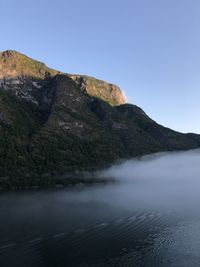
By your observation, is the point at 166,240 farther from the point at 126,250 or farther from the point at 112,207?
the point at 112,207

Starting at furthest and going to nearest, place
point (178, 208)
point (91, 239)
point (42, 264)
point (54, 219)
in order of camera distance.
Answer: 1. point (178, 208)
2. point (54, 219)
3. point (91, 239)
4. point (42, 264)

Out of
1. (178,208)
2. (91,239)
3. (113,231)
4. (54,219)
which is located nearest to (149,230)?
(113,231)

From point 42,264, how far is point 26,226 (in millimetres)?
43887

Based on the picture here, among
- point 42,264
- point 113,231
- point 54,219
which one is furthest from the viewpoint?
point 54,219

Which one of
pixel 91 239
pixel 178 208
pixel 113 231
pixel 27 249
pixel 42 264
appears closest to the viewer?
pixel 42 264

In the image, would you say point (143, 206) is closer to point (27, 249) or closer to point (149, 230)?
point (149, 230)

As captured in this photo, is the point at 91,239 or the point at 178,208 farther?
the point at 178,208

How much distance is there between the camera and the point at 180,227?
458 feet

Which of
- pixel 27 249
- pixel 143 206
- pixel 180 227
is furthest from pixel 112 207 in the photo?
pixel 27 249

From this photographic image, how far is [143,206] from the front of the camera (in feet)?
637

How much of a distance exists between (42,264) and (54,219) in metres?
57.6

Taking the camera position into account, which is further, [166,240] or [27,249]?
[166,240]

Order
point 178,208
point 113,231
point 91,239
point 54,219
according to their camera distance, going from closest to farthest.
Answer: point 91,239, point 113,231, point 54,219, point 178,208

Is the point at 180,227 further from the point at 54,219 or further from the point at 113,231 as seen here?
the point at 54,219
